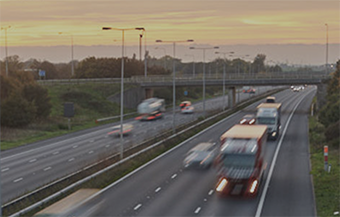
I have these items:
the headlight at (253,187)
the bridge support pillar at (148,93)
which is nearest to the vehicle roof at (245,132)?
the headlight at (253,187)

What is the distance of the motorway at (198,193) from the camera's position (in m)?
25.8

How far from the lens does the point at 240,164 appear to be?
28.2m

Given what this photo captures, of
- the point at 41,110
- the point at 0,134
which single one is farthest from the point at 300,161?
the point at 41,110

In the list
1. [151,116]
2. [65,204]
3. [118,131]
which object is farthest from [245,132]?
[151,116]

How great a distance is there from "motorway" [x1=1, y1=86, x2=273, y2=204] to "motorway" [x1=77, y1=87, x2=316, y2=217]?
19.1 feet

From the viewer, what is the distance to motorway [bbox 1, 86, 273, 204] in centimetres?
3462

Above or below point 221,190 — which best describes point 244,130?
above

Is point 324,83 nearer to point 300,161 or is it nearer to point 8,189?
point 300,161

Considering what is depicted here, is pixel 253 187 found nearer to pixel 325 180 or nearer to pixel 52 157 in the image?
pixel 325 180

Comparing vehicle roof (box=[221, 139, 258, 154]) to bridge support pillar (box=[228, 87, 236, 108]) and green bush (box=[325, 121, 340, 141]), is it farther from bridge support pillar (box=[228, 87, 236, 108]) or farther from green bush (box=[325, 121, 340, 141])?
bridge support pillar (box=[228, 87, 236, 108])

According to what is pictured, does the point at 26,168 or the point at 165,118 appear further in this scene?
the point at 165,118

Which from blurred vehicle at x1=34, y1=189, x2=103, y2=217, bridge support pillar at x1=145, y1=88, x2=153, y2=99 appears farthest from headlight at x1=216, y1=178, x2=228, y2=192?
bridge support pillar at x1=145, y1=88, x2=153, y2=99

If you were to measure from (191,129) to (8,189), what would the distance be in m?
30.7

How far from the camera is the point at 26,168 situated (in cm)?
4019
